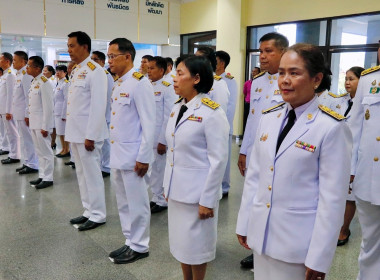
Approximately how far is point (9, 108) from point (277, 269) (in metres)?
5.68

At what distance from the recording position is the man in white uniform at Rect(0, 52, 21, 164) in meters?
5.84

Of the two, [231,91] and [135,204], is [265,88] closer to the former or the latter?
[135,204]

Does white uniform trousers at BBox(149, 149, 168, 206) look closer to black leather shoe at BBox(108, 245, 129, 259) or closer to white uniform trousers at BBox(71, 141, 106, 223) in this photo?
white uniform trousers at BBox(71, 141, 106, 223)

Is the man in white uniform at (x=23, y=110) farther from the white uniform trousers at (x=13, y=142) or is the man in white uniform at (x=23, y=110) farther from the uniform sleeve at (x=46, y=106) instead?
the uniform sleeve at (x=46, y=106)

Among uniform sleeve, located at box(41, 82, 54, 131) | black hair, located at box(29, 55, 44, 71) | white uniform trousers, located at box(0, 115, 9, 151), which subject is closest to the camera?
uniform sleeve, located at box(41, 82, 54, 131)

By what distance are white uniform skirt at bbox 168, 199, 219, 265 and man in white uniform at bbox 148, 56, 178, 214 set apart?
186 cm

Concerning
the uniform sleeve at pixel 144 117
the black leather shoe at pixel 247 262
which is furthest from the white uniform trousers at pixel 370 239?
the uniform sleeve at pixel 144 117

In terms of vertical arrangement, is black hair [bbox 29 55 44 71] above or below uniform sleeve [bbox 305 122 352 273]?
above

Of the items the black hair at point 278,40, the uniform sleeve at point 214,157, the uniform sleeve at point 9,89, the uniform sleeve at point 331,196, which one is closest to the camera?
the uniform sleeve at point 331,196

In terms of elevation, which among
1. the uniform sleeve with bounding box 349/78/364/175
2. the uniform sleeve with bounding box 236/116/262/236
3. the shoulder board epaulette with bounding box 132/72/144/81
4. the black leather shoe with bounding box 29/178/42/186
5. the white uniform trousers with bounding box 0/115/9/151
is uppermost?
the shoulder board epaulette with bounding box 132/72/144/81

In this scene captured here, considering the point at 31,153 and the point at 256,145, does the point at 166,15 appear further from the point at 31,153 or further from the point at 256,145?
the point at 256,145

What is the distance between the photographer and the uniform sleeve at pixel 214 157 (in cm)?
187

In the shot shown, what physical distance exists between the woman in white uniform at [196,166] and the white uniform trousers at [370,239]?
2.93 ft

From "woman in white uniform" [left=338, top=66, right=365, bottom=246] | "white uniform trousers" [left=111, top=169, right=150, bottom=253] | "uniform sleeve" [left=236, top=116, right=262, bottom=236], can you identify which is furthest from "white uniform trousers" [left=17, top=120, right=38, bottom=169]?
"uniform sleeve" [left=236, top=116, right=262, bottom=236]
